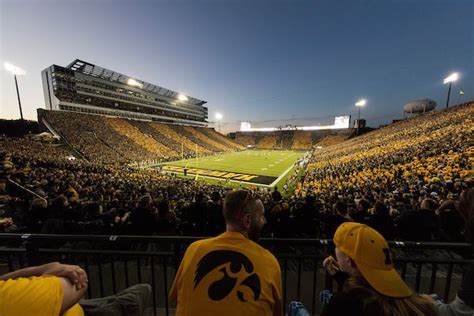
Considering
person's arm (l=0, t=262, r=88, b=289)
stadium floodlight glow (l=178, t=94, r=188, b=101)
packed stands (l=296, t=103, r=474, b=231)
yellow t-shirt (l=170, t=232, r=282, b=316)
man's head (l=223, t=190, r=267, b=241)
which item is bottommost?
packed stands (l=296, t=103, r=474, b=231)

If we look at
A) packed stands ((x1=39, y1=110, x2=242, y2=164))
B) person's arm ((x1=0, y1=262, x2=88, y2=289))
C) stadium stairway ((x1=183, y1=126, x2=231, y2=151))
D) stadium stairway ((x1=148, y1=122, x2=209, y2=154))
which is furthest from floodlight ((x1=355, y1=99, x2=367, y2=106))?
person's arm ((x1=0, y1=262, x2=88, y2=289))

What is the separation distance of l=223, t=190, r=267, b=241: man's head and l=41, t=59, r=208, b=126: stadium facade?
75374 mm

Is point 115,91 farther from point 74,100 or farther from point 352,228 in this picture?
point 352,228

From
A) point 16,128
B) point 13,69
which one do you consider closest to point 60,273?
point 13,69

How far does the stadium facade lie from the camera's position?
5966cm

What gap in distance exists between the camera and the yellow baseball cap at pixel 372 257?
4.74 ft

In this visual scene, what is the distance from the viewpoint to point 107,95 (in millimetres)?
71250

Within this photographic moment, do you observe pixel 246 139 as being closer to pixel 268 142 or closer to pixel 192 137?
pixel 268 142

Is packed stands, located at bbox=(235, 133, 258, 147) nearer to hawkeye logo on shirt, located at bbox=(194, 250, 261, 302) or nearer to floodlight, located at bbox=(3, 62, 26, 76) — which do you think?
floodlight, located at bbox=(3, 62, 26, 76)

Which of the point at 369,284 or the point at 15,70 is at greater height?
the point at 15,70

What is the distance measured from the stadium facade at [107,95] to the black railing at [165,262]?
2851 inches

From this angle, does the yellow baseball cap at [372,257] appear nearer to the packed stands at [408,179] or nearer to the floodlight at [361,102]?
the packed stands at [408,179]

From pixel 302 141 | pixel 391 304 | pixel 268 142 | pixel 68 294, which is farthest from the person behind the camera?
pixel 268 142

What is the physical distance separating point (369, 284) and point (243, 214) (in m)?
1.16
